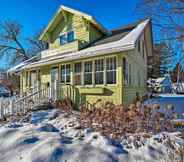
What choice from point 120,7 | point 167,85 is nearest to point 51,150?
point 120,7

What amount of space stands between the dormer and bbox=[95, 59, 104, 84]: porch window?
263cm

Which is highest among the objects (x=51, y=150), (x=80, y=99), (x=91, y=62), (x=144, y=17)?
(x=144, y=17)

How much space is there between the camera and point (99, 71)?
995 cm

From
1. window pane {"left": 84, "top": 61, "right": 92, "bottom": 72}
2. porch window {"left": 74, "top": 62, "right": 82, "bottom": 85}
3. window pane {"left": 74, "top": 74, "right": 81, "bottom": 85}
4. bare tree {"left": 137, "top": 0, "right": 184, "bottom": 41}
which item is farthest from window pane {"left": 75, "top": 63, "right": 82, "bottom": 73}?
bare tree {"left": 137, "top": 0, "right": 184, "bottom": 41}

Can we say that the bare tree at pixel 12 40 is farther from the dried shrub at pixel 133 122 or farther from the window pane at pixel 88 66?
the dried shrub at pixel 133 122

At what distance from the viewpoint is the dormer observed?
41.0 ft

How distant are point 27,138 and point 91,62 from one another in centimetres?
636

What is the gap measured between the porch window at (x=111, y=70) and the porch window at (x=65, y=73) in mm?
2969

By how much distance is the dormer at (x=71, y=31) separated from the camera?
12.5m

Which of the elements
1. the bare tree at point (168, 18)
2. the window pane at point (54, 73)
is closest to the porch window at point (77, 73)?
the window pane at point (54, 73)

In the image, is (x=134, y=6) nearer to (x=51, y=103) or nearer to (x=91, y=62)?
(x=91, y=62)

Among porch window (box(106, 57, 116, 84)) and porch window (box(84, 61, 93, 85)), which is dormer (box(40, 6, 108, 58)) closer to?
porch window (box(84, 61, 93, 85))

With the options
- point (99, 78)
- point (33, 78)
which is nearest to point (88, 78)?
point (99, 78)

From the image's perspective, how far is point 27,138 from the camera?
4.66 metres
